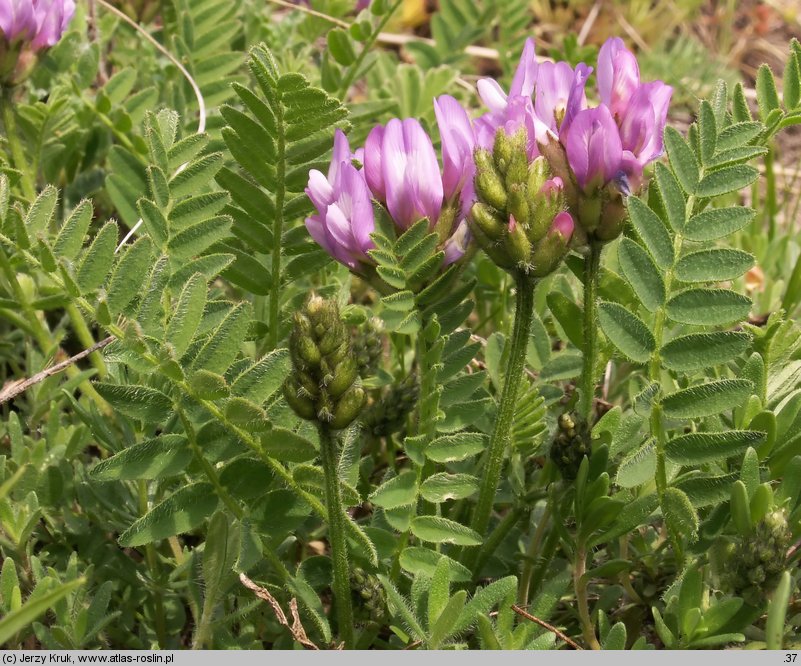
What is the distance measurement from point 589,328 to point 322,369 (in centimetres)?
56

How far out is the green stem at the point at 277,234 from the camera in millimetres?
2252

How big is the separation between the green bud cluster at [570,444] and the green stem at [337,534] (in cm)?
42

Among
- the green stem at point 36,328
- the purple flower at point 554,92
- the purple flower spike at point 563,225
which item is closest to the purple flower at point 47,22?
the green stem at point 36,328

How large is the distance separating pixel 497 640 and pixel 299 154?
1.07 metres

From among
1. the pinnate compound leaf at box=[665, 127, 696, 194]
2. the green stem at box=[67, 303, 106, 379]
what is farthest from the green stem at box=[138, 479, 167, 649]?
the pinnate compound leaf at box=[665, 127, 696, 194]

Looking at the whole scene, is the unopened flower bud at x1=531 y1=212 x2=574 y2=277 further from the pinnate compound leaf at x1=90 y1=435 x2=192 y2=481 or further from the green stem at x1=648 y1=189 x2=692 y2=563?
the pinnate compound leaf at x1=90 y1=435 x2=192 y2=481

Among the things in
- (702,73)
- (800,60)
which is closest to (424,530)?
(800,60)

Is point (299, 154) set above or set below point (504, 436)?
above

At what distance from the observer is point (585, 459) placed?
191 centimetres

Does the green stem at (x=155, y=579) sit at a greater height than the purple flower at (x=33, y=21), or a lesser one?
lesser

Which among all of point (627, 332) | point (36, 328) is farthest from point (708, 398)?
point (36, 328)

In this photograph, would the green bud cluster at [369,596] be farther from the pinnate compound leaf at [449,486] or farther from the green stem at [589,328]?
the green stem at [589,328]

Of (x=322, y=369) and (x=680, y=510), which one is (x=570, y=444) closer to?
(x=680, y=510)
